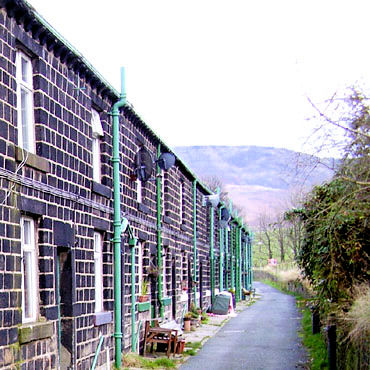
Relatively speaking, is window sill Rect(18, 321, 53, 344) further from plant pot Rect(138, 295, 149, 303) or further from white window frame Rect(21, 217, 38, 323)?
plant pot Rect(138, 295, 149, 303)

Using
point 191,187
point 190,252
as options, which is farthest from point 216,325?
point 191,187

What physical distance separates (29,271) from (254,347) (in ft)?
33.7

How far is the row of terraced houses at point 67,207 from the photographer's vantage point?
31.8ft

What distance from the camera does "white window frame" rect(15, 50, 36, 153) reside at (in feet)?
34.4

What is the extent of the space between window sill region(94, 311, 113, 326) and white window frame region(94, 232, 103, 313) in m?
0.17

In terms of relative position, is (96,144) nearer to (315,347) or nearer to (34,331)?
(34,331)

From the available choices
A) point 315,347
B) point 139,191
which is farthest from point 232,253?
point 139,191

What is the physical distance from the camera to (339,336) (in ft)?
40.9

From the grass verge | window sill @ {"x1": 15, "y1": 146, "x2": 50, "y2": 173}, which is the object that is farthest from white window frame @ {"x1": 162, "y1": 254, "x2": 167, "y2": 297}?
window sill @ {"x1": 15, "y1": 146, "x2": 50, "y2": 173}

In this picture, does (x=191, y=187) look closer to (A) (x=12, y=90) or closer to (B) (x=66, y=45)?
(B) (x=66, y=45)

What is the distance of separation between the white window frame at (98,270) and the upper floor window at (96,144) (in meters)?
1.19

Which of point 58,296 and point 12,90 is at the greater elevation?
point 12,90

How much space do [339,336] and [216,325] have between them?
1411 centimetres

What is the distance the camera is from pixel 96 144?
14.5 metres
